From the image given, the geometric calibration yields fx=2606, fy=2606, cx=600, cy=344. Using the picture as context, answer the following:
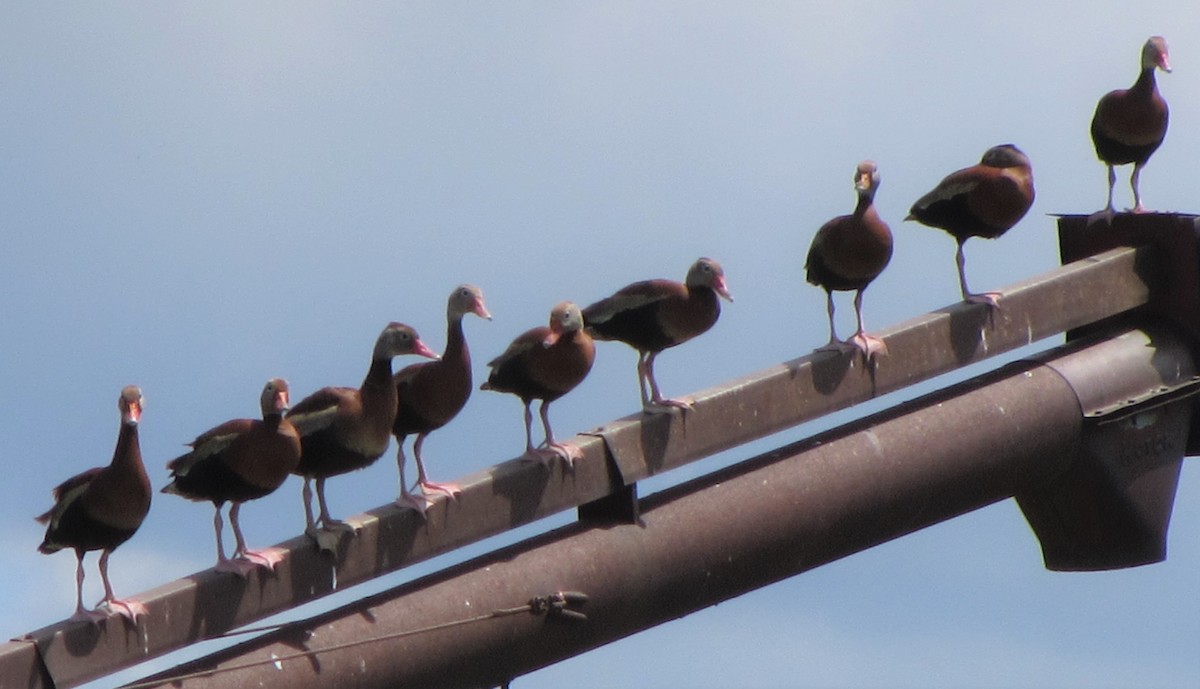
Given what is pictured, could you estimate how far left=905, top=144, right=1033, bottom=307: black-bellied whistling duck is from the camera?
12445 mm

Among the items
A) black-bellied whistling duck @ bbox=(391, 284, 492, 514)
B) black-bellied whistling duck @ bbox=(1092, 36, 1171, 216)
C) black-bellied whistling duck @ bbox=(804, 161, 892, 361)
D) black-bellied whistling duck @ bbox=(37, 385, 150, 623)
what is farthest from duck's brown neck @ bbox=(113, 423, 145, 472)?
black-bellied whistling duck @ bbox=(1092, 36, 1171, 216)

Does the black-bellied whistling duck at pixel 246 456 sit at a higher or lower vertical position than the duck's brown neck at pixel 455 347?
lower

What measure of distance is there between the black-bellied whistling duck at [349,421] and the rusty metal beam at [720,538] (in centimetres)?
99

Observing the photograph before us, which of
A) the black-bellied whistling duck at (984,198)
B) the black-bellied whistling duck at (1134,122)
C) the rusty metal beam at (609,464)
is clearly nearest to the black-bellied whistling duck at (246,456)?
the rusty metal beam at (609,464)

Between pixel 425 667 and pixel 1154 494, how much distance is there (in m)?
3.83

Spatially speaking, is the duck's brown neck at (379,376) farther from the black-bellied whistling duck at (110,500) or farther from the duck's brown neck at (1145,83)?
the duck's brown neck at (1145,83)

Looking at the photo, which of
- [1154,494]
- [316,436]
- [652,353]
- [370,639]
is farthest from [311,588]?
[1154,494]

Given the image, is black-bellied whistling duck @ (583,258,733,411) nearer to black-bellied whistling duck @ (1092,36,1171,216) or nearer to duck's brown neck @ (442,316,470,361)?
duck's brown neck @ (442,316,470,361)

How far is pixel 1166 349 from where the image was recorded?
38.9 ft

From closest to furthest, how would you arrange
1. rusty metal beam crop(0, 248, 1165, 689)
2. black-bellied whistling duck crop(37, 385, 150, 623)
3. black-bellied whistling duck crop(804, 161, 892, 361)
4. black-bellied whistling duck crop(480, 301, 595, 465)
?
rusty metal beam crop(0, 248, 1165, 689) < black-bellied whistling duck crop(37, 385, 150, 623) < black-bellied whistling duck crop(480, 301, 595, 465) < black-bellied whistling duck crop(804, 161, 892, 361)

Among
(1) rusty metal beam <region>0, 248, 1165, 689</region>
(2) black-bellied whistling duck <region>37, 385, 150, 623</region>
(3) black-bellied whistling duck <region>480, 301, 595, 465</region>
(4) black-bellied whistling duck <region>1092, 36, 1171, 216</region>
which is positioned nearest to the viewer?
(1) rusty metal beam <region>0, 248, 1165, 689</region>

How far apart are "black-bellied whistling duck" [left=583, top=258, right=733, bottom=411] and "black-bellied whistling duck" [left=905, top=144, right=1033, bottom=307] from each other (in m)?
1.42

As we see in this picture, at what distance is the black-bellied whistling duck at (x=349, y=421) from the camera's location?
34.7 ft

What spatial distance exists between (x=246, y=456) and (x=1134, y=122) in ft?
18.9
